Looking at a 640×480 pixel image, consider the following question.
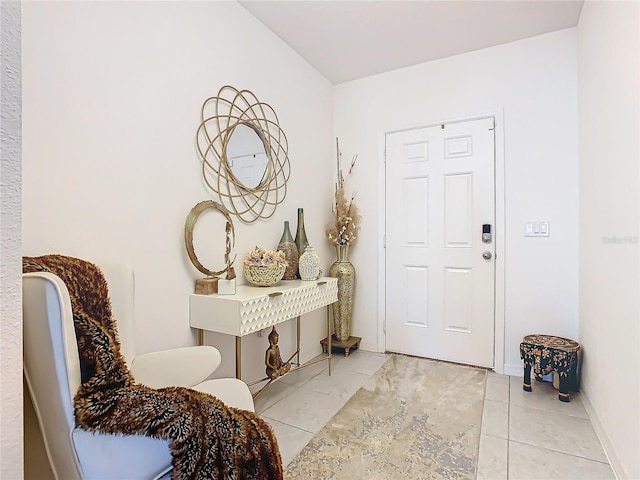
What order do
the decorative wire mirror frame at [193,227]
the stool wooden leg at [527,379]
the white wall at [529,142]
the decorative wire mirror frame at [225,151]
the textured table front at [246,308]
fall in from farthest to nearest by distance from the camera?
the white wall at [529,142] → the stool wooden leg at [527,379] → the decorative wire mirror frame at [225,151] → the decorative wire mirror frame at [193,227] → the textured table front at [246,308]

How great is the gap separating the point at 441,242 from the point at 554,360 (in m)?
1.13

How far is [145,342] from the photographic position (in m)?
1.67

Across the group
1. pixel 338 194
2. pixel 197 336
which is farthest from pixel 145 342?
pixel 338 194

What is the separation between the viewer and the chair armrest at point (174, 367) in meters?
1.36

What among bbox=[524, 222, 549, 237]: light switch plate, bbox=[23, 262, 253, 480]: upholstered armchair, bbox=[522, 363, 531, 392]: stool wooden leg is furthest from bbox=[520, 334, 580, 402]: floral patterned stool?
bbox=[23, 262, 253, 480]: upholstered armchair

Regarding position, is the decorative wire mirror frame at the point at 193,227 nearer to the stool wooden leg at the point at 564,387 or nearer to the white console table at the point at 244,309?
the white console table at the point at 244,309

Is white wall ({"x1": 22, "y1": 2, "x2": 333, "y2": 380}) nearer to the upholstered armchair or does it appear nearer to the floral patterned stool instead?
the upholstered armchair

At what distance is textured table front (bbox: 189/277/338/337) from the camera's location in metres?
1.72

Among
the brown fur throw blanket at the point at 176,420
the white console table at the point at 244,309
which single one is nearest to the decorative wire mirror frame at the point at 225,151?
the white console table at the point at 244,309

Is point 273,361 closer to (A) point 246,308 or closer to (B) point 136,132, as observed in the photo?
(A) point 246,308

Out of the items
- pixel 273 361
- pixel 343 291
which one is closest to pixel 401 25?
pixel 343 291

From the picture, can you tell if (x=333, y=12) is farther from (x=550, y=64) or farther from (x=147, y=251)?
(x=147, y=251)

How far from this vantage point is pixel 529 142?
2598 mm

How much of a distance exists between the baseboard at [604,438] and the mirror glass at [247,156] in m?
2.32
